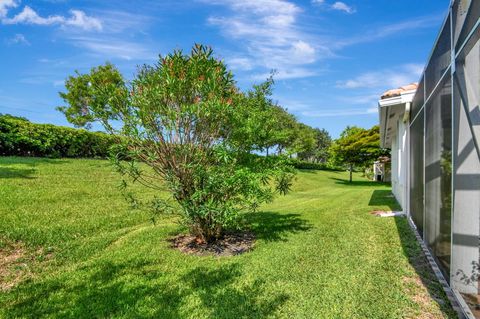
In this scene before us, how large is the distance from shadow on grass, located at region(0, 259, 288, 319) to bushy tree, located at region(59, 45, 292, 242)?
1213mm

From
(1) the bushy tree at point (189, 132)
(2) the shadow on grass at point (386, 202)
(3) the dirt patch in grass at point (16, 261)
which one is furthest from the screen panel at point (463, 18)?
(2) the shadow on grass at point (386, 202)

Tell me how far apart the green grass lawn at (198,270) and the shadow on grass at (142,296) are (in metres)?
0.01

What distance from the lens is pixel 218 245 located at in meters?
6.11

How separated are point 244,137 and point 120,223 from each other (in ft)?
13.1

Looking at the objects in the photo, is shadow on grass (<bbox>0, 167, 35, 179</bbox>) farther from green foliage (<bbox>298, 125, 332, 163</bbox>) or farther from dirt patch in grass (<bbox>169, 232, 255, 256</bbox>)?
green foliage (<bbox>298, 125, 332, 163</bbox>)

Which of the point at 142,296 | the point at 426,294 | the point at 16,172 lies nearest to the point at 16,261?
the point at 142,296

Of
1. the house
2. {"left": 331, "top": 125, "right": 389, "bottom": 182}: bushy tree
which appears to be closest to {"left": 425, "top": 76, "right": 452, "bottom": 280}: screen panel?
the house

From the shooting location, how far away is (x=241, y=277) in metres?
4.45

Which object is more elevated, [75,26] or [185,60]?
[75,26]

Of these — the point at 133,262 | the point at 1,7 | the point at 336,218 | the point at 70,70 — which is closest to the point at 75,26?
the point at 1,7

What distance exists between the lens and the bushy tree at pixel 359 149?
2769 centimetres

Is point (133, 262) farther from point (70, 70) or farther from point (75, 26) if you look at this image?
point (70, 70)

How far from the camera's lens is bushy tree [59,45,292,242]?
5.45m

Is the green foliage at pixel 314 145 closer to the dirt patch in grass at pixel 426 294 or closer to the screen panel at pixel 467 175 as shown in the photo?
the dirt patch in grass at pixel 426 294
